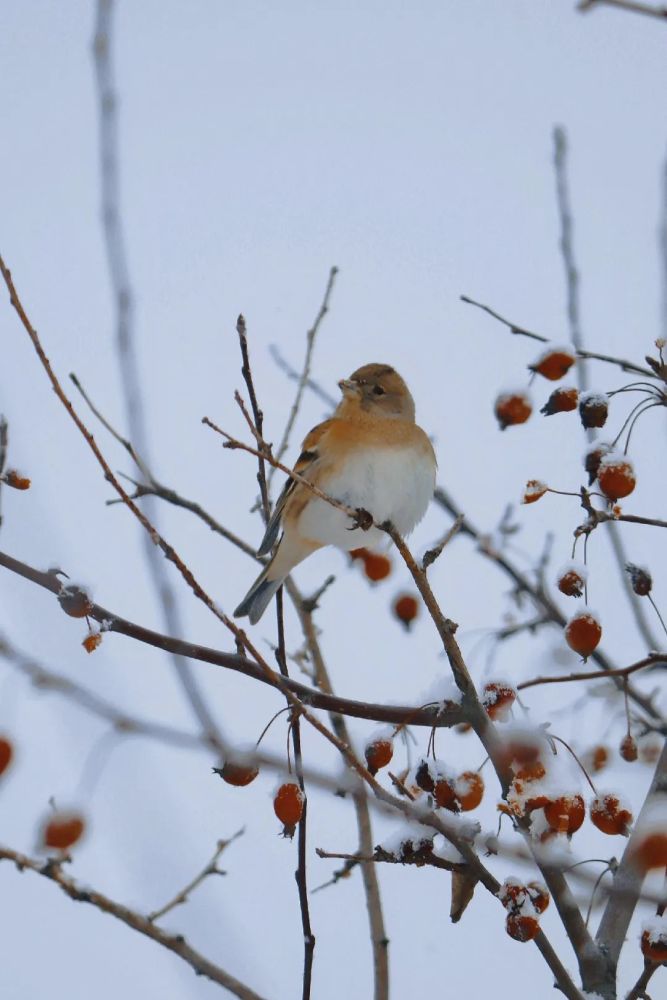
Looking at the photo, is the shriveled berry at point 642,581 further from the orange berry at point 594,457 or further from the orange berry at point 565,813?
the orange berry at point 565,813

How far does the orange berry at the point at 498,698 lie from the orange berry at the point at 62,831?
921 mm

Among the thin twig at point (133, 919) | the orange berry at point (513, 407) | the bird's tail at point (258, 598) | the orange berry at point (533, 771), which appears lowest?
the thin twig at point (133, 919)

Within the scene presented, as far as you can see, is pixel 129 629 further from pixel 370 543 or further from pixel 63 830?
pixel 370 543

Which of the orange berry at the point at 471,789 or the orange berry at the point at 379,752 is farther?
the orange berry at the point at 471,789

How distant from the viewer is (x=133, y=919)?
2.10 m

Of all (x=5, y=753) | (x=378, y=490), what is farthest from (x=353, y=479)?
(x=5, y=753)

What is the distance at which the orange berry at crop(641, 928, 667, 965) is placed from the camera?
198cm

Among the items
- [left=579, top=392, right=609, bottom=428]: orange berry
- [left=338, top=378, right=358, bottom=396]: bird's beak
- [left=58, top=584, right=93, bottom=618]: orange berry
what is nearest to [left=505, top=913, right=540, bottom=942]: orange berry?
[left=58, top=584, right=93, bottom=618]: orange berry

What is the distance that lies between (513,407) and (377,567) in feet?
5.39

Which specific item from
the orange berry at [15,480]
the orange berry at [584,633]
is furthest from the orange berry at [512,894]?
the orange berry at [15,480]

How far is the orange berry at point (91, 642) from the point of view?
80.0 inches

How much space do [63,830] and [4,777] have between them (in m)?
0.17

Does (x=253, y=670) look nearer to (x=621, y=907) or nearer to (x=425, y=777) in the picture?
(x=425, y=777)

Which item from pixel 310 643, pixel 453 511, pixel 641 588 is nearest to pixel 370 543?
pixel 453 511
